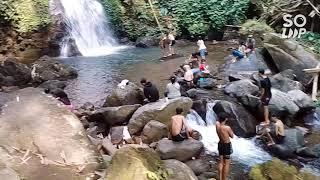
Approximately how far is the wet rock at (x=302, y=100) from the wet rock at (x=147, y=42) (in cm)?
1184

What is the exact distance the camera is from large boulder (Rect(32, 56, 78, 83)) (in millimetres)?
16734

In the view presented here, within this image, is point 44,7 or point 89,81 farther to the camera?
point 44,7

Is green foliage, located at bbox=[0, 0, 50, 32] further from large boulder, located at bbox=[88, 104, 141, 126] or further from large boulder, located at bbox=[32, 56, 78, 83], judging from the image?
large boulder, located at bbox=[88, 104, 141, 126]

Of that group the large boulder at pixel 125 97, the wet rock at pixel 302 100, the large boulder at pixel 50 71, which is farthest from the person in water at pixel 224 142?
the large boulder at pixel 50 71

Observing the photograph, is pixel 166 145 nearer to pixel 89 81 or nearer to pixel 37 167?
pixel 37 167

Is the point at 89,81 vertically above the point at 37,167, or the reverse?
the point at 37,167

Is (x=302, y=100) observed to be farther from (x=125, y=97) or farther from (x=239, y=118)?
(x=125, y=97)

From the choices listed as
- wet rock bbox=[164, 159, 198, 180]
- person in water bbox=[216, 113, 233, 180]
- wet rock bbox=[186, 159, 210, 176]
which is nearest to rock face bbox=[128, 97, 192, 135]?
wet rock bbox=[186, 159, 210, 176]

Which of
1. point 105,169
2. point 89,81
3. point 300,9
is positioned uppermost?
point 300,9

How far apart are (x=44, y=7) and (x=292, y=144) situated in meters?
15.3

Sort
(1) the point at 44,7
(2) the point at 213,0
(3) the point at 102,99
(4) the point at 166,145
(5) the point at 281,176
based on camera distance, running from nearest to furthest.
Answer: (5) the point at 281,176
(4) the point at 166,145
(3) the point at 102,99
(1) the point at 44,7
(2) the point at 213,0

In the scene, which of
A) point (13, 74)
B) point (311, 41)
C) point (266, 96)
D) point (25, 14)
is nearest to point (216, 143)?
point (266, 96)

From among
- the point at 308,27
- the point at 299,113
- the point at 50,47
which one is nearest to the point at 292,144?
the point at 299,113

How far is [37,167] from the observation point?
6969 mm
